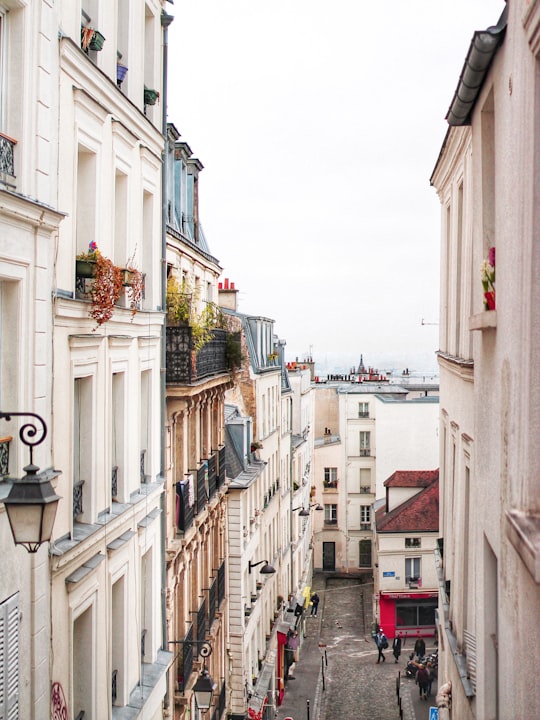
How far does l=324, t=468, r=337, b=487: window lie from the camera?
197 feet

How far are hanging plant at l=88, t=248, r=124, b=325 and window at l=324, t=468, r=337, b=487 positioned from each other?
4994cm

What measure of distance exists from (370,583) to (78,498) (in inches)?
1911

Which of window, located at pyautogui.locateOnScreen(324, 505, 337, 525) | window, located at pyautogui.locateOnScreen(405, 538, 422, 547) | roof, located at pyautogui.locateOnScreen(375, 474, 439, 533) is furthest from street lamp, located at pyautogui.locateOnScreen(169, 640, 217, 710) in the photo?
window, located at pyautogui.locateOnScreen(324, 505, 337, 525)

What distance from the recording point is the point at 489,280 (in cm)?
827

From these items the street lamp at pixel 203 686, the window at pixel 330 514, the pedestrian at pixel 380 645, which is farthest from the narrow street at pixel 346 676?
the street lamp at pixel 203 686

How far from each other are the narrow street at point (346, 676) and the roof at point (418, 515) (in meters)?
5.67

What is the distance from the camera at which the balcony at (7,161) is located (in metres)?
8.41

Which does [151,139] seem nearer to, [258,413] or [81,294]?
[81,294]

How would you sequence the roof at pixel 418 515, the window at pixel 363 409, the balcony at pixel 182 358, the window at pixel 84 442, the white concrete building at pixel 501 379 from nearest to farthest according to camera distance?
the white concrete building at pixel 501 379 < the window at pixel 84 442 < the balcony at pixel 182 358 < the roof at pixel 418 515 < the window at pixel 363 409

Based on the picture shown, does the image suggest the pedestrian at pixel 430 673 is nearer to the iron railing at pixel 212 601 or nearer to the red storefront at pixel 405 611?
the red storefront at pixel 405 611

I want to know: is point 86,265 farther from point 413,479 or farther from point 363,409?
point 363,409

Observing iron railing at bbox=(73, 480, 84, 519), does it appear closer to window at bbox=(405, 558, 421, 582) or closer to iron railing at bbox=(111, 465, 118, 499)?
iron railing at bbox=(111, 465, 118, 499)

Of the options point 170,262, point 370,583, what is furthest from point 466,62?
point 370,583

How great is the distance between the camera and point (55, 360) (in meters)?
10.1
